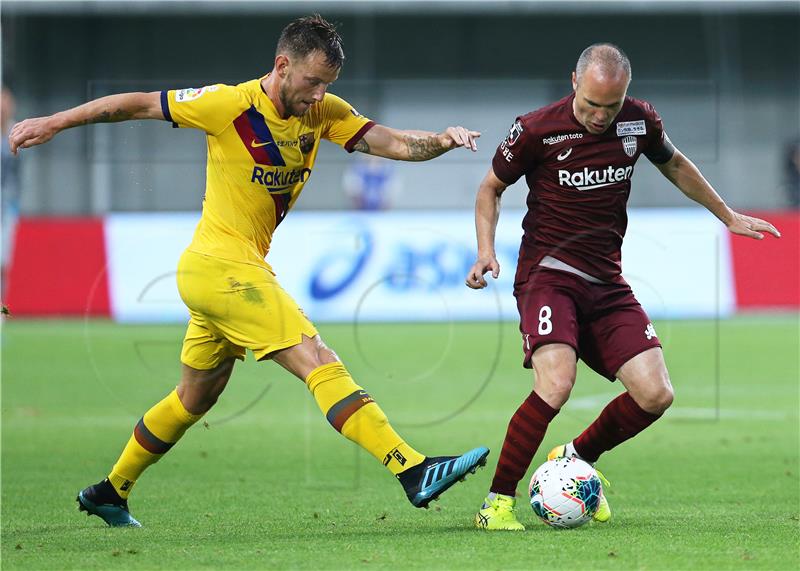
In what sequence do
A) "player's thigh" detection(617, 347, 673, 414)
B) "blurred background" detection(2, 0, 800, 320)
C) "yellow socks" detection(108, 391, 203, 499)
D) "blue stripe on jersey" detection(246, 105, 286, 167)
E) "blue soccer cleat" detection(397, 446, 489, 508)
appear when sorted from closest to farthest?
1. "blue soccer cleat" detection(397, 446, 489, 508)
2. "blue stripe on jersey" detection(246, 105, 286, 167)
3. "player's thigh" detection(617, 347, 673, 414)
4. "yellow socks" detection(108, 391, 203, 499)
5. "blurred background" detection(2, 0, 800, 320)

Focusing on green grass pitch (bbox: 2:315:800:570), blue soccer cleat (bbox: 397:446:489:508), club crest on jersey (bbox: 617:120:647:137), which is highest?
club crest on jersey (bbox: 617:120:647:137)

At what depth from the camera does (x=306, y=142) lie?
5965 millimetres

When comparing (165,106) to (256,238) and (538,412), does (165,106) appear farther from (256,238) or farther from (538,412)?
(538,412)

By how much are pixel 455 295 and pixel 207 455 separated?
8.81m

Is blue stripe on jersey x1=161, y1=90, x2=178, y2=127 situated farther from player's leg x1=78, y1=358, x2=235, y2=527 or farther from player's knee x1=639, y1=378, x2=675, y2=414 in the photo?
player's knee x1=639, y1=378, x2=675, y2=414

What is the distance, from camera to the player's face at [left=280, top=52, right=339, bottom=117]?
5.70 meters

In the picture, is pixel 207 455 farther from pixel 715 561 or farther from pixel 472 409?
pixel 715 561

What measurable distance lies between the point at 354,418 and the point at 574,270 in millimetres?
1303

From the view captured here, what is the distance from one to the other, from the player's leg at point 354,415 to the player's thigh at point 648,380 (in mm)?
872

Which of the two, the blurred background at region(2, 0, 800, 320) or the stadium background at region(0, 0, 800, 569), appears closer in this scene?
the stadium background at region(0, 0, 800, 569)

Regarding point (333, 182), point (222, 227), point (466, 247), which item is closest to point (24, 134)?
point (222, 227)

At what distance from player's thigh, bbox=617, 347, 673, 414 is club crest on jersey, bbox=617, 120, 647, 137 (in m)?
1.02

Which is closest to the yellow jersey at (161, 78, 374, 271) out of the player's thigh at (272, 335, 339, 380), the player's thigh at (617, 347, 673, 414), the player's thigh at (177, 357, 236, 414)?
the player's thigh at (272, 335, 339, 380)

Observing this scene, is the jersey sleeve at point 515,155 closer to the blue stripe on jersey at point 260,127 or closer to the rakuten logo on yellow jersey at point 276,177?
the rakuten logo on yellow jersey at point 276,177
